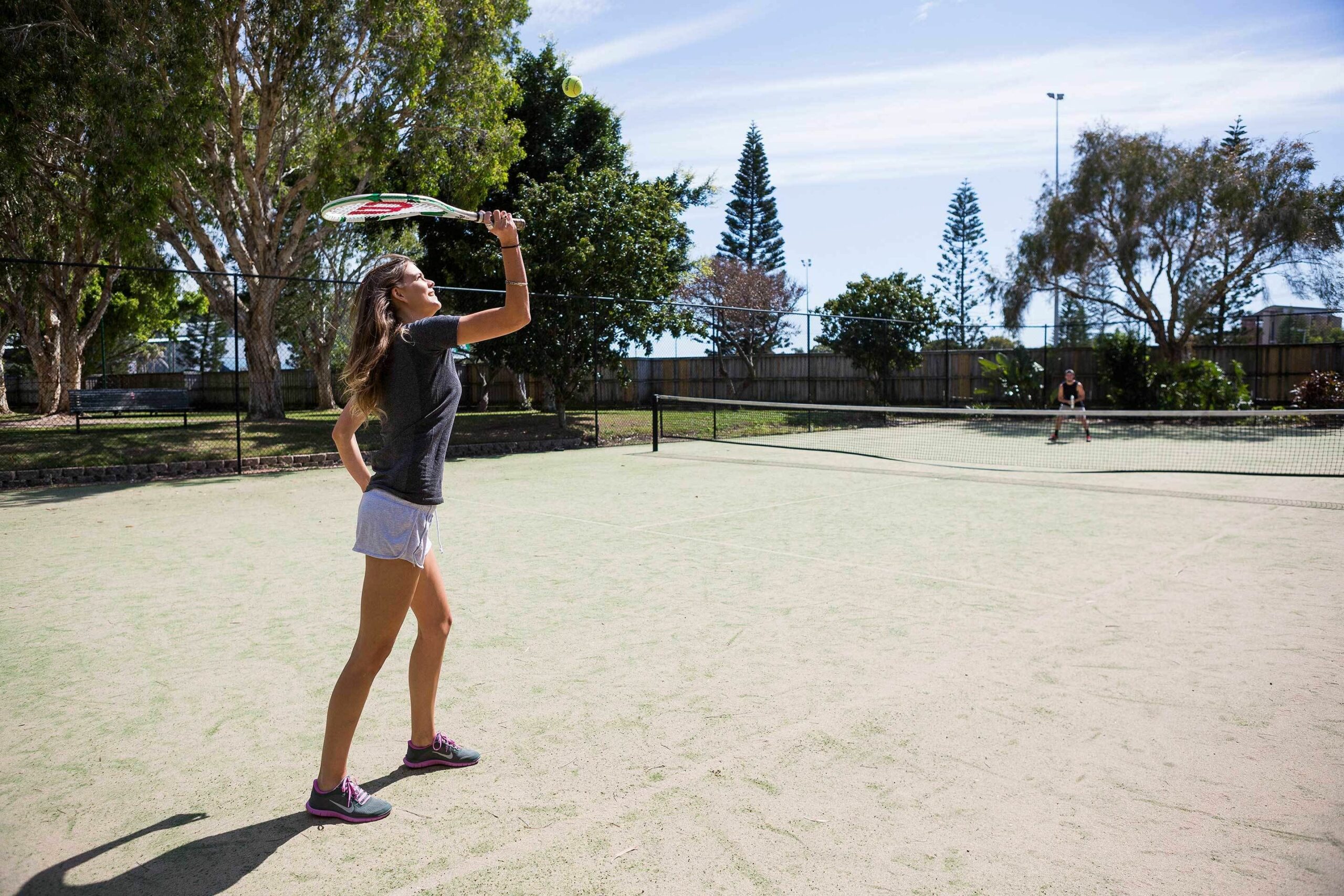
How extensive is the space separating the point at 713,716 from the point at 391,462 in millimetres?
1810

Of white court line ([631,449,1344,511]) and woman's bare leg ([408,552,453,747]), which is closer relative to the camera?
woman's bare leg ([408,552,453,747])

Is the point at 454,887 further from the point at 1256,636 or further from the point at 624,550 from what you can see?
the point at 624,550

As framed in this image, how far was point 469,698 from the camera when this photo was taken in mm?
4293

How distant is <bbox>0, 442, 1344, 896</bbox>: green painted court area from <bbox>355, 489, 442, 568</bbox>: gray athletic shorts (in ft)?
2.97

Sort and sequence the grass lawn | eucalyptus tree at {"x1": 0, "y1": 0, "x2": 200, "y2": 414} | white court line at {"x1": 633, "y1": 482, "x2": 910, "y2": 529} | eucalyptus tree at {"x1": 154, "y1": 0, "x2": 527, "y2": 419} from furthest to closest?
eucalyptus tree at {"x1": 154, "y1": 0, "x2": 527, "y2": 419}
eucalyptus tree at {"x1": 0, "y1": 0, "x2": 200, "y2": 414}
the grass lawn
white court line at {"x1": 633, "y1": 482, "x2": 910, "y2": 529}

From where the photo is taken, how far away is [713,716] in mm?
4031

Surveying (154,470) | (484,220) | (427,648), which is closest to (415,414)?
(484,220)

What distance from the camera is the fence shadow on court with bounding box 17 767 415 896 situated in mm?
2707

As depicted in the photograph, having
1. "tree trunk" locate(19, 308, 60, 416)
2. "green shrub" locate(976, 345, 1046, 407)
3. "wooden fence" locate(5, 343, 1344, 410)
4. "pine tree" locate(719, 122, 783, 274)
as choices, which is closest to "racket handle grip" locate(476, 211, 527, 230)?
"wooden fence" locate(5, 343, 1344, 410)

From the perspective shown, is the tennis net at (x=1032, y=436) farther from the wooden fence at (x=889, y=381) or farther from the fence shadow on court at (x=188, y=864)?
the fence shadow on court at (x=188, y=864)

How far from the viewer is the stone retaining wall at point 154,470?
1289cm

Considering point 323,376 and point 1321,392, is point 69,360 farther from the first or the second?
point 1321,392

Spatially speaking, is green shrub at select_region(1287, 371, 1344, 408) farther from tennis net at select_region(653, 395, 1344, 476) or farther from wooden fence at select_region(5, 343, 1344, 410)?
wooden fence at select_region(5, 343, 1344, 410)

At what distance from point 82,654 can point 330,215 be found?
8.93 ft
